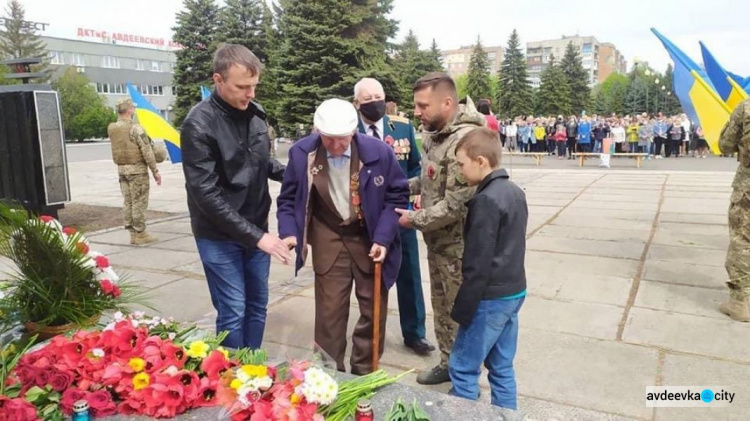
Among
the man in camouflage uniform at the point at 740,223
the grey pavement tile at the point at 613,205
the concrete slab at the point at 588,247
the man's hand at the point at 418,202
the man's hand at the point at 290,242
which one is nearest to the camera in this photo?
the man's hand at the point at 290,242

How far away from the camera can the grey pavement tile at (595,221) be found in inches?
324

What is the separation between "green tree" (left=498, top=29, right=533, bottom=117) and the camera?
5025 centimetres

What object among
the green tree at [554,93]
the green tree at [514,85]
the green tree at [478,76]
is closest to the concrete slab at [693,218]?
the green tree at [514,85]

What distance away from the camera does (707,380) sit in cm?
337

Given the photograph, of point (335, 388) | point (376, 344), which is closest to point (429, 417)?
point (335, 388)

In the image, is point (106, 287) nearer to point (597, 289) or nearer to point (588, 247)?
point (597, 289)

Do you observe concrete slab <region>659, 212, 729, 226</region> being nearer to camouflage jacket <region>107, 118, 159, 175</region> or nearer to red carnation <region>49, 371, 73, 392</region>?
camouflage jacket <region>107, 118, 159, 175</region>

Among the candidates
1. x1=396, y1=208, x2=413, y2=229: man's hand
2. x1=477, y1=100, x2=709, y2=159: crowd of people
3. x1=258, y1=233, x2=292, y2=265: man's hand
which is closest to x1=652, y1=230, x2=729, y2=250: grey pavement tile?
x1=396, y1=208, x2=413, y2=229: man's hand

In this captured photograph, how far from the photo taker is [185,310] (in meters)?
4.92

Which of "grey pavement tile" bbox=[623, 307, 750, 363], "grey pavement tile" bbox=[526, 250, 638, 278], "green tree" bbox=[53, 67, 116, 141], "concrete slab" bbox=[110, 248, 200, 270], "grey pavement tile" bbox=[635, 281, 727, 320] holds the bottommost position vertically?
"grey pavement tile" bbox=[623, 307, 750, 363]

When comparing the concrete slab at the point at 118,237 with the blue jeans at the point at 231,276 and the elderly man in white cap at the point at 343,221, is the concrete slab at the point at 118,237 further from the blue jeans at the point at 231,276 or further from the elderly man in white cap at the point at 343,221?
the elderly man in white cap at the point at 343,221

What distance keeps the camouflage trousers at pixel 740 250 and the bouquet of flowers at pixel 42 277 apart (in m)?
4.47

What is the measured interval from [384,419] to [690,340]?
9.51 ft

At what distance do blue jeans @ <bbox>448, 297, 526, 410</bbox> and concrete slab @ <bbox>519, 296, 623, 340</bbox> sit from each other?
153 centimetres
